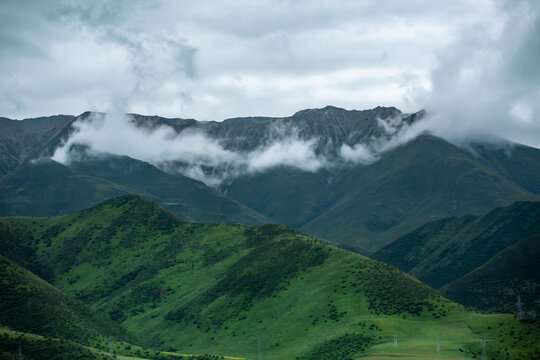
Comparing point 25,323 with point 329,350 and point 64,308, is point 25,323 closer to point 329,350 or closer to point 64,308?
point 64,308

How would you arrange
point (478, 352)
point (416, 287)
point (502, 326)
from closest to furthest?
1. point (478, 352)
2. point (502, 326)
3. point (416, 287)

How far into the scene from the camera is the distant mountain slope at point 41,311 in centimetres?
15650

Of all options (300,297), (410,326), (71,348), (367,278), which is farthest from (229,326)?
(71,348)

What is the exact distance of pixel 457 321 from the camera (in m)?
167

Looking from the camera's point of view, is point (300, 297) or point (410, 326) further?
point (300, 297)

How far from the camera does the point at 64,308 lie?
16912 cm

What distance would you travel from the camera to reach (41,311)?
162m

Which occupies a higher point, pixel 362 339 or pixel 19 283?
pixel 19 283

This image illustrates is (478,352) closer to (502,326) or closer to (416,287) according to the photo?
(502,326)

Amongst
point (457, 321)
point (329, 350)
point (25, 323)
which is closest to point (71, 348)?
point (25, 323)

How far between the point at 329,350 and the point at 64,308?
62.6m

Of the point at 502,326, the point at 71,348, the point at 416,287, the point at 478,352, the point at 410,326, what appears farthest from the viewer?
the point at 416,287

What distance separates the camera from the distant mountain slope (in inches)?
6161

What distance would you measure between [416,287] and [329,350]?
38803mm
